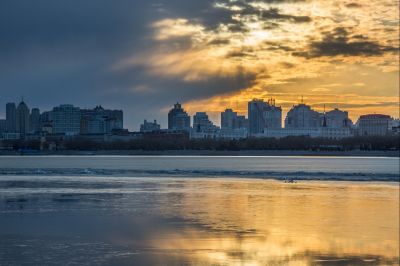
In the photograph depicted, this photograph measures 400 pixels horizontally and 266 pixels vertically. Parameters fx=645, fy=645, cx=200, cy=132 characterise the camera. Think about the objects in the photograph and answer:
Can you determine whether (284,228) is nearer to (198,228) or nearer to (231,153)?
(198,228)

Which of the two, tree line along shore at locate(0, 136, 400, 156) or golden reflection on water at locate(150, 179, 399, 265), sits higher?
tree line along shore at locate(0, 136, 400, 156)

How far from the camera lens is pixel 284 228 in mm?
20547

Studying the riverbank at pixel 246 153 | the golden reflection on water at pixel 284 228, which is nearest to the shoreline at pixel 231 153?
the riverbank at pixel 246 153

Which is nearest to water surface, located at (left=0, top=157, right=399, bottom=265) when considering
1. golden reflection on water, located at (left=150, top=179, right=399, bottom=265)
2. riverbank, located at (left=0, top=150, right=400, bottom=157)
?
golden reflection on water, located at (left=150, top=179, right=399, bottom=265)

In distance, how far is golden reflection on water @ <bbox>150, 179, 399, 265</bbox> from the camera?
16125 mm

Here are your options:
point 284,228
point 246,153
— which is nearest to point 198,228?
point 284,228

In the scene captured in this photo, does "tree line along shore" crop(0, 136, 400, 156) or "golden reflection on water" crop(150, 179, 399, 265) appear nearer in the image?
"golden reflection on water" crop(150, 179, 399, 265)

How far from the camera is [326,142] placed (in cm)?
19012

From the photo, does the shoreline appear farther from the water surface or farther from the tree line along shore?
the water surface

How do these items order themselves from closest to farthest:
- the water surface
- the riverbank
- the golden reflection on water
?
1. the water surface
2. the golden reflection on water
3. the riverbank

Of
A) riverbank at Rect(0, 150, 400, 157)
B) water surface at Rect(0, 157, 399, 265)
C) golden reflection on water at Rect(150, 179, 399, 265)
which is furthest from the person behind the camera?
riverbank at Rect(0, 150, 400, 157)

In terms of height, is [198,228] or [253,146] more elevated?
[253,146]

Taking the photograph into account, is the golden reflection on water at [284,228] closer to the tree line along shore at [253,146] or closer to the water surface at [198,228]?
the water surface at [198,228]

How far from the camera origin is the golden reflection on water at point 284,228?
635 inches
